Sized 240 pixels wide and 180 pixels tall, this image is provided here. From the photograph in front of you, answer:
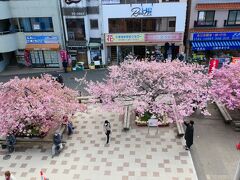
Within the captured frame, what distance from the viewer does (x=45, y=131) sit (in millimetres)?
18219

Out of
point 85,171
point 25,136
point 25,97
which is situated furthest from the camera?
point 25,136

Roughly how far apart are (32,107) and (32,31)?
15830mm

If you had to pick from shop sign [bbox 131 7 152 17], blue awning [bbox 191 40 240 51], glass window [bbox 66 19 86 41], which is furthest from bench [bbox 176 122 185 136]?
glass window [bbox 66 19 86 41]

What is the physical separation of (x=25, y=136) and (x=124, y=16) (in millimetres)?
17087

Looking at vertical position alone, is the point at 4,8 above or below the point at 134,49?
above

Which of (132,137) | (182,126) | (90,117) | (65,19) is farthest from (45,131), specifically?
(65,19)

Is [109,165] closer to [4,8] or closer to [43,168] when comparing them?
[43,168]

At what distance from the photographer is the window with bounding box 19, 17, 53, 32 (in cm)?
2958

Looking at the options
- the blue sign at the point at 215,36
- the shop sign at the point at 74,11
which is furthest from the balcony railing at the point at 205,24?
the shop sign at the point at 74,11

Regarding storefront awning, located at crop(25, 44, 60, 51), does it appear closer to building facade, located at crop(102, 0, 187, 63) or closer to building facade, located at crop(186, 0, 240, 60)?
building facade, located at crop(102, 0, 187, 63)

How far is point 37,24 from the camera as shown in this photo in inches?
1175

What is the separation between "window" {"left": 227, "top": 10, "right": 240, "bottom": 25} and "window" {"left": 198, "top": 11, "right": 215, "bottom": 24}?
75.0 inches

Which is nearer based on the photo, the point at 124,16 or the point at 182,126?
the point at 182,126

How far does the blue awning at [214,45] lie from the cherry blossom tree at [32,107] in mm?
17520
